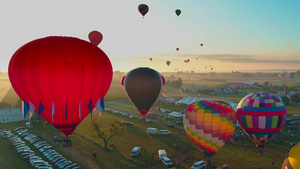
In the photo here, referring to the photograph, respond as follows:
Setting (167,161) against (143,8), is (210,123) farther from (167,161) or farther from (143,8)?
(143,8)

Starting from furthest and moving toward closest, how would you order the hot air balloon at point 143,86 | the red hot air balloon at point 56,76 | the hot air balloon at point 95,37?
the hot air balloon at point 143,86 < the hot air balloon at point 95,37 < the red hot air balloon at point 56,76

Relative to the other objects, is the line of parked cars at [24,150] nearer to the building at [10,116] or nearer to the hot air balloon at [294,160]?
the building at [10,116]

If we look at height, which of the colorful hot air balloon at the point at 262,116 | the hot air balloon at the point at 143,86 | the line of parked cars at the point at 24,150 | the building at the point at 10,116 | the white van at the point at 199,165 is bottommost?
the line of parked cars at the point at 24,150

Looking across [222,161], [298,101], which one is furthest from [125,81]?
[298,101]

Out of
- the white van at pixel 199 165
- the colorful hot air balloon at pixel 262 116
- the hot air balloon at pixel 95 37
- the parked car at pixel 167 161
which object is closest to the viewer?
the colorful hot air balloon at pixel 262 116

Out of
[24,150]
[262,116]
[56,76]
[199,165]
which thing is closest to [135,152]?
[199,165]

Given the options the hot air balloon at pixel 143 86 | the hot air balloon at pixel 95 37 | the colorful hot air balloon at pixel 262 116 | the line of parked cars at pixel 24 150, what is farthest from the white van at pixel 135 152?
the hot air balloon at pixel 95 37
